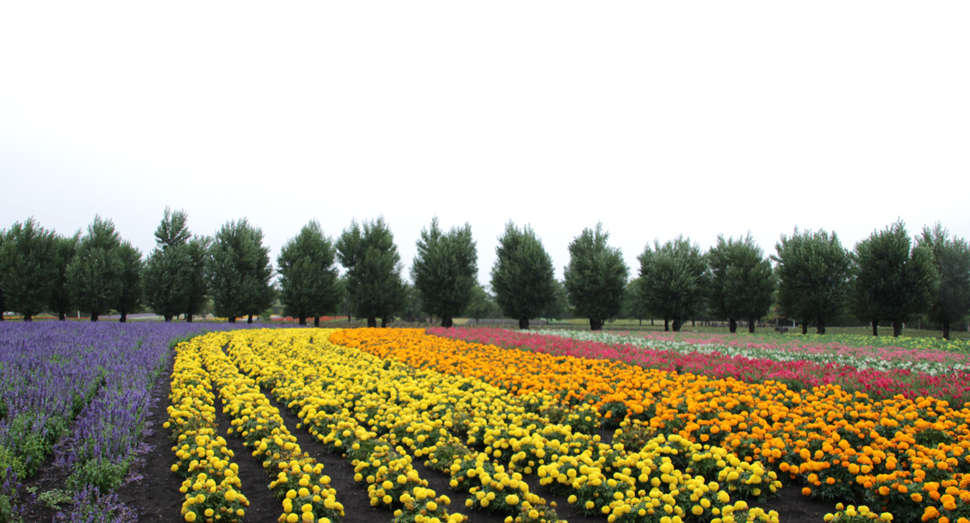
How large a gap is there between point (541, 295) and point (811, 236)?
56.3 ft

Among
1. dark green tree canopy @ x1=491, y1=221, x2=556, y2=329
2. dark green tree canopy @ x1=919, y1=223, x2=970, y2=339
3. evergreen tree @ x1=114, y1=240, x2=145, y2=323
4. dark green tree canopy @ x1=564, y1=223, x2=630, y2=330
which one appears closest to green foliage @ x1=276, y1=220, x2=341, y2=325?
evergreen tree @ x1=114, y1=240, x2=145, y2=323

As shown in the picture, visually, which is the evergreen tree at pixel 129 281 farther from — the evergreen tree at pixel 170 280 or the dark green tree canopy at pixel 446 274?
the dark green tree canopy at pixel 446 274

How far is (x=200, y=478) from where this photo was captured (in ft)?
13.5

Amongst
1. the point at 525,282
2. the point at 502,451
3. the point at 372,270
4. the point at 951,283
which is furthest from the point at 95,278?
the point at 951,283

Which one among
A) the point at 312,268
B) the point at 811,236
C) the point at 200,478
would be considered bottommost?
the point at 200,478

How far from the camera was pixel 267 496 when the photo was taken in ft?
15.1

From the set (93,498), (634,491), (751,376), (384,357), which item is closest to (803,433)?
(634,491)

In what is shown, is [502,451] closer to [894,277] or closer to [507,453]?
[507,453]

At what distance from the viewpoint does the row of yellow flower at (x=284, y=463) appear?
3920mm

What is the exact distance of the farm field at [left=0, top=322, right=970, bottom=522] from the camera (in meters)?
4.04

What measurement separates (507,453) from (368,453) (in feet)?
5.44

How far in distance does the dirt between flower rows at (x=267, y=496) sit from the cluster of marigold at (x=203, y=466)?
180 millimetres

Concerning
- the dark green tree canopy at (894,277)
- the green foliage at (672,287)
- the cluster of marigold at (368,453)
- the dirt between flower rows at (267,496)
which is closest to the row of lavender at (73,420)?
the dirt between flower rows at (267,496)

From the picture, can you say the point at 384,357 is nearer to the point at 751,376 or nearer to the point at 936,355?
the point at 751,376
